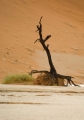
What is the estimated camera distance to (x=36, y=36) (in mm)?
35312

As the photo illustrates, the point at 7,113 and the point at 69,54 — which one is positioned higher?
the point at 69,54

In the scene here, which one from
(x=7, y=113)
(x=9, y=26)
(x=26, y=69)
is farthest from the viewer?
(x=9, y=26)

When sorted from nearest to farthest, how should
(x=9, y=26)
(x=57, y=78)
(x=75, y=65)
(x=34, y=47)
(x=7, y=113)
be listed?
(x=7, y=113)
(x=57, y=78)
(x=75, y=65)
(x=34, y=47)
(x=9, y=26)

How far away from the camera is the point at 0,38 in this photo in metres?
31.8

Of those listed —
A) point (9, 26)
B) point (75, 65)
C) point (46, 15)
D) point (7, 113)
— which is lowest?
point (7, 113)

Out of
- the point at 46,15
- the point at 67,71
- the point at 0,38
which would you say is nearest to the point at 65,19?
the point at 46,15

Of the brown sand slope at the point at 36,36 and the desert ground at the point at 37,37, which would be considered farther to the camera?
the brown sand slope at the point at 36,36

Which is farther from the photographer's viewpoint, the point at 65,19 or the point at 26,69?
the point at 65,19

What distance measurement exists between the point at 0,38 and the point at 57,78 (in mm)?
19824

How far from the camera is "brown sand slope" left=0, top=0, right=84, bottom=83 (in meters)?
28.3

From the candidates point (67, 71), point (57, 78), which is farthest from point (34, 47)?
point (57, 78)

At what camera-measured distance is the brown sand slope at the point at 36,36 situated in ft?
92.9

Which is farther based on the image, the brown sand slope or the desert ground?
the brown sand slope

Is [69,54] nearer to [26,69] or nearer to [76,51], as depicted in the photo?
[76,51]
